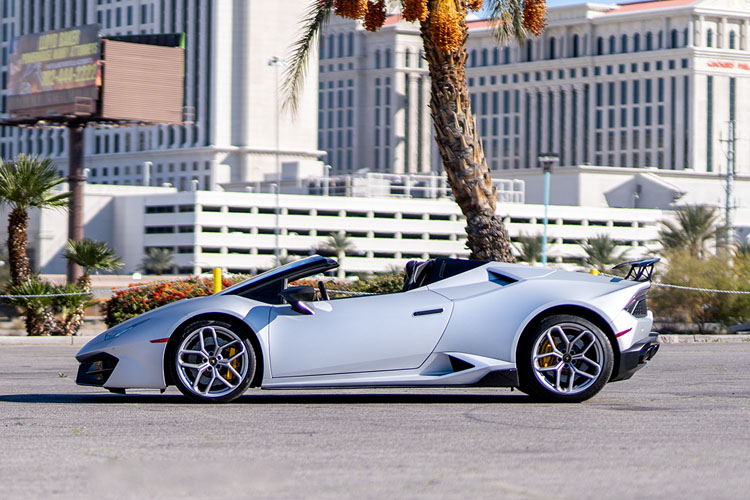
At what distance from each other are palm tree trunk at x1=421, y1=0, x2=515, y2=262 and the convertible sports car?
11.2m

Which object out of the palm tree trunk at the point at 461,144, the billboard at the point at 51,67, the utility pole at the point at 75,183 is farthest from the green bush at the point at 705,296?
the billboard at the point at 51,67

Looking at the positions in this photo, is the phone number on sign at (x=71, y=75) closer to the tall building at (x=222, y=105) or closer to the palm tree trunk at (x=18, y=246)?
the palm tree trunk at (x=18, y=246)

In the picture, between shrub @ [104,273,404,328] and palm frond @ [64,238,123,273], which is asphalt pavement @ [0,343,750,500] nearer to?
shrub @ [104,273,404,328]

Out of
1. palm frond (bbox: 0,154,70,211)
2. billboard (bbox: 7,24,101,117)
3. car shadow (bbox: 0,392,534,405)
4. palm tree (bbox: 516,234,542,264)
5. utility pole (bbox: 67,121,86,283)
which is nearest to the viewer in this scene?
car shadow (bbox: 0,392,534,405)

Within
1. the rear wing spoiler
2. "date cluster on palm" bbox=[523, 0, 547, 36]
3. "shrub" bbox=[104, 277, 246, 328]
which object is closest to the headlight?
the rear wing spoiler

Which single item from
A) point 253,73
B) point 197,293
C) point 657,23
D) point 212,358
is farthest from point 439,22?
point 657,23

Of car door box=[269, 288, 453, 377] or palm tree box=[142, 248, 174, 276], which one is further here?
palm tree box=[142, 248, 174, 276]

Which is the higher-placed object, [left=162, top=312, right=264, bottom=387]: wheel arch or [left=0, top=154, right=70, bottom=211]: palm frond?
[left=0, top=154, right=70, bottom=211]: palm frond

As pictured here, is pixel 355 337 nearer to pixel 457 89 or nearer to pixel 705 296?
pixel 457 89

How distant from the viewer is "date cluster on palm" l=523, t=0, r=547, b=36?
2066cm

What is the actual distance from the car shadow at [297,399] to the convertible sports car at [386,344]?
1.28 ft

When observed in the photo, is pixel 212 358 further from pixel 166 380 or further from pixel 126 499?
pixel 126 499

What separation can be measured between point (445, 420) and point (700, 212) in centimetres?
6685

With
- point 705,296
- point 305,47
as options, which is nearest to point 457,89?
point 305,47
